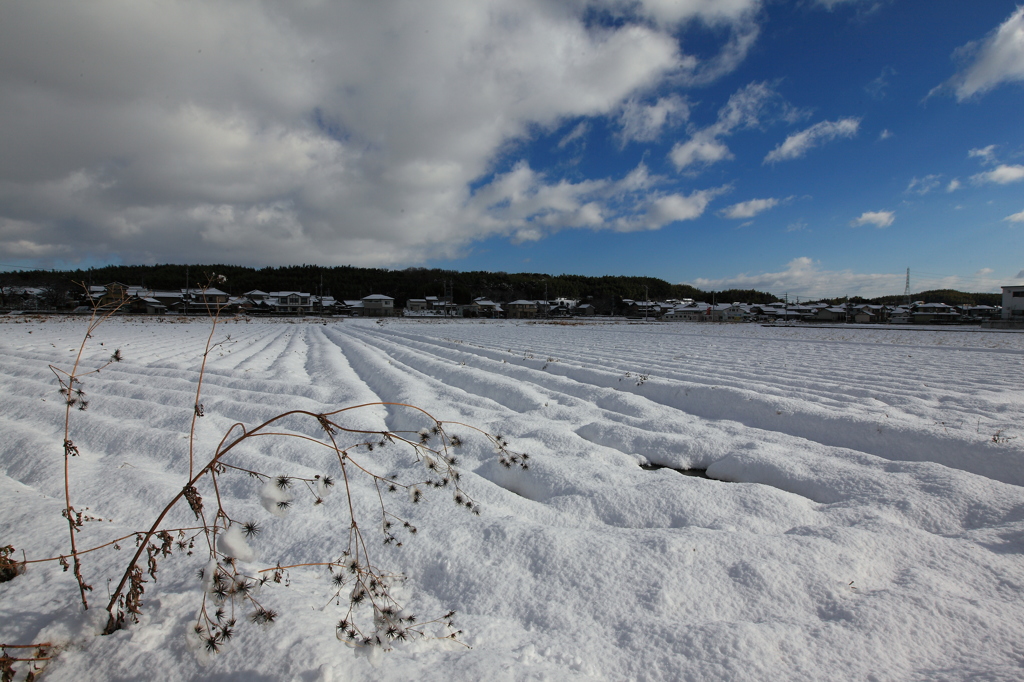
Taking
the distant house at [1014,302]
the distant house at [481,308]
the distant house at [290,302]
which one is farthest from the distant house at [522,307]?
the distant house at [1014,302]

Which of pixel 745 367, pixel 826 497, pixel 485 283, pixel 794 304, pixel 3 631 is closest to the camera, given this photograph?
pixel 3 631

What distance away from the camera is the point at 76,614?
148 cm

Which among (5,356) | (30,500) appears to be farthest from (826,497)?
(5,356)

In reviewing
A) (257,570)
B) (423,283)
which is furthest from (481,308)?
(257,570)

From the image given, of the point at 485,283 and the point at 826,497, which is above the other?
the point at 485,283

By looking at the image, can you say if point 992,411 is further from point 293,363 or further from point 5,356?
point 5,356

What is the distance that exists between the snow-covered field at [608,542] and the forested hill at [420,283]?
80325mm

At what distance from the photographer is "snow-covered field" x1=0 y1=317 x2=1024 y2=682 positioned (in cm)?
143

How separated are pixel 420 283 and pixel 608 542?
103927 millimetres

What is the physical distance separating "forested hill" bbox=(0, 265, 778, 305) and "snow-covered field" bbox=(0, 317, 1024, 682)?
80325 millimetres

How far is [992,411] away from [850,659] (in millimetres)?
5263

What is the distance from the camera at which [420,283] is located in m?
103

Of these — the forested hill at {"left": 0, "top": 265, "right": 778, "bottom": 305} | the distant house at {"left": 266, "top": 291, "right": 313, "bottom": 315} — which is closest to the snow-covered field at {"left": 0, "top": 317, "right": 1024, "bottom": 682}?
the distant house at {"left": 266, "top": 291, "right": 313, "bottom": 315}

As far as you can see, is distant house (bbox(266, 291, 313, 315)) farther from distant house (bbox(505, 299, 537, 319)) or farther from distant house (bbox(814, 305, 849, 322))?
distant house (bbox(814, 305, 849, 322))
